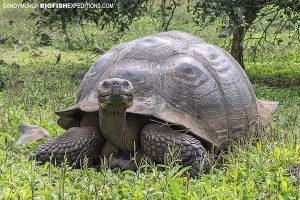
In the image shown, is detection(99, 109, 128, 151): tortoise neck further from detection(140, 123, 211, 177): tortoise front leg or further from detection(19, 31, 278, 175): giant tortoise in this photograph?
detection(140, 123, 211, 177): tortoise front leg

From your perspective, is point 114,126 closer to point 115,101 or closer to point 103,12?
point 115,101

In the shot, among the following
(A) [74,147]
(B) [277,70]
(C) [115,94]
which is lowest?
(B) [277,70]

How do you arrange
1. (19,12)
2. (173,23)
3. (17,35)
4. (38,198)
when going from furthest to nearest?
(19,12) → (173,23) → (17,35) → (38,198)

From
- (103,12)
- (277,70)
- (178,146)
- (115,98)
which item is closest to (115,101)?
(115,98)

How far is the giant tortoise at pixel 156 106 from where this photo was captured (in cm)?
330

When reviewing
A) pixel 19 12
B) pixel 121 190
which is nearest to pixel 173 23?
pixel 19 12

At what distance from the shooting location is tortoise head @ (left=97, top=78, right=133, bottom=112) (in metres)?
3.07

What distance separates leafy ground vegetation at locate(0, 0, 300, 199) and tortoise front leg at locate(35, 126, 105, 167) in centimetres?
11

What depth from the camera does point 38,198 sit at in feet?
8.44

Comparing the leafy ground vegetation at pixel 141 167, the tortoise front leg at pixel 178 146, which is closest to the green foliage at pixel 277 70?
the leafy ground vegetation at pixel 141 167

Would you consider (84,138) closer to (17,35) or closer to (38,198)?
(38,198)

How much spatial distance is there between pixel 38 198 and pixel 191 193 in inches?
27.3

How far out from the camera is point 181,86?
3.47 meters

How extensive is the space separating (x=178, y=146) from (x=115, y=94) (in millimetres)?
480
